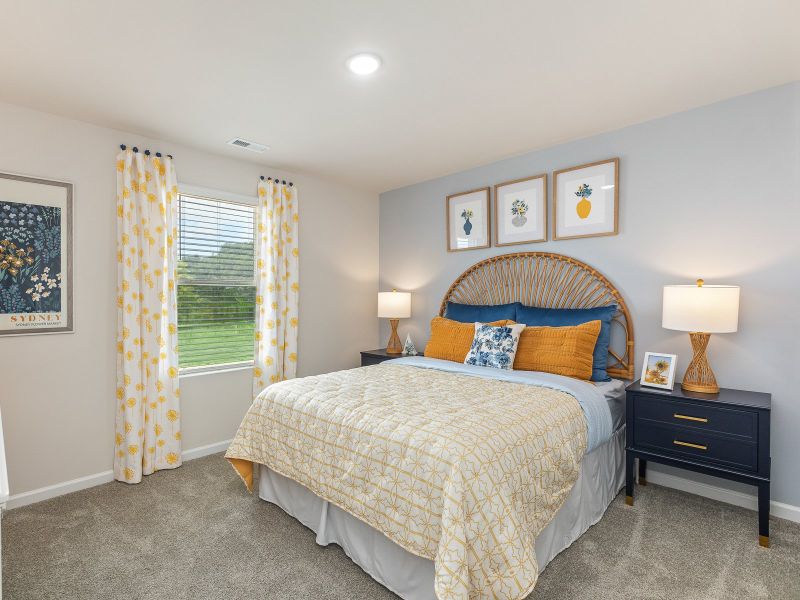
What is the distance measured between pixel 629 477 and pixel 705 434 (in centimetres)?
53

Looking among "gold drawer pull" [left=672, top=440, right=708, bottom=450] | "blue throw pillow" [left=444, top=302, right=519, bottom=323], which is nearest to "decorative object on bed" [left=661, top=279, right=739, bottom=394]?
"gold drawer pull" [left=672, top=440, right=708, bottom=450]

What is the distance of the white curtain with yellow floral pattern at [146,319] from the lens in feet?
10.1

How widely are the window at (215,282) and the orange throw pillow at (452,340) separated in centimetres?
167

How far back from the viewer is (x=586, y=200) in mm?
3342

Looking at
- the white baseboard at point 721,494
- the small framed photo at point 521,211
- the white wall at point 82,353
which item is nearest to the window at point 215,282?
the white wall at point 82,353

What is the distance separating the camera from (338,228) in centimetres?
457

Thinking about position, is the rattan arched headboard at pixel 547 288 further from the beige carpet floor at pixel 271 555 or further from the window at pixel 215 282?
the window at pixel 215 282

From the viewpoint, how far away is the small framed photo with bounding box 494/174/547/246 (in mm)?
3592

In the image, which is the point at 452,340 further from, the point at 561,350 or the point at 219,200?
the point at 219,200

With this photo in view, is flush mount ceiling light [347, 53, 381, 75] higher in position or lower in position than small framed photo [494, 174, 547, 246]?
higher

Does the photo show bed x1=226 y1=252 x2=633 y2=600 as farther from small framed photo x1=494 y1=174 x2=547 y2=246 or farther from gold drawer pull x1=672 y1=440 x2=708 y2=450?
small framed photo x1=494 y1=174 x2=547 y2=246

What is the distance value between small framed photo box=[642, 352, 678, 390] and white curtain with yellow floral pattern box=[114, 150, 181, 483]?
11.1ft

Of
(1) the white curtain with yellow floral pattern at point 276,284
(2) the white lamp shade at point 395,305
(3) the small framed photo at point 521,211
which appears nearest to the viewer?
(3) the small framed photo at point 521,211

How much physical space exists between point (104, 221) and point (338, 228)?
82.8 inches
